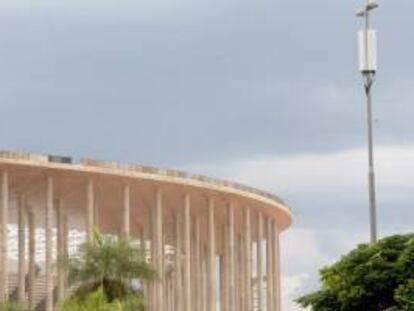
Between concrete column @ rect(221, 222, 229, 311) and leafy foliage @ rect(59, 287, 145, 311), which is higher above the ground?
concrete column @ rect(221, 222, 229, 311)

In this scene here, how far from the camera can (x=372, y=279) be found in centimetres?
4966

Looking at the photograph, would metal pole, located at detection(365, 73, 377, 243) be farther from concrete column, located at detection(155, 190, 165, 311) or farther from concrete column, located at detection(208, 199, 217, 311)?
concrete column, located at detection(208, 199, 217, 311)

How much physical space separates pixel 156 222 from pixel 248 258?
17208mm

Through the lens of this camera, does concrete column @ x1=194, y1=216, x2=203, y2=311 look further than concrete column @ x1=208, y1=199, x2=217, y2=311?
Yes

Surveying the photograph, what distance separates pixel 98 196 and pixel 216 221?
15.7 metres

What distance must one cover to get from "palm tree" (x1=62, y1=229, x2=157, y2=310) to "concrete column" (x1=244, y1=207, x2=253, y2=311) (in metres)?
43.1

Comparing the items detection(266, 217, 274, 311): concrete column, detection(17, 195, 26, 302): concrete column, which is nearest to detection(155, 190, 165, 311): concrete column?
detection(17, 195, 26, 302): concrete column

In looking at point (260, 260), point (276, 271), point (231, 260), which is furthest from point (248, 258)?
point (231, 260)

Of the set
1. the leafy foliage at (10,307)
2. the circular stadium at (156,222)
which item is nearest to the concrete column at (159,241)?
the circular stadium at (156,222)

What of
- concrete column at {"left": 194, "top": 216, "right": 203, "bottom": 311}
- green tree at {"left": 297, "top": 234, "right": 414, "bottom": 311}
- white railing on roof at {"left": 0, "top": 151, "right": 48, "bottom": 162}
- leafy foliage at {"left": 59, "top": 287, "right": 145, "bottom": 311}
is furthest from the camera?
concrete column at {"left": 194, "top": 216, "right": 203, "bottom": 311}

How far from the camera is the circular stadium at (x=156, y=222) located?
76.3m

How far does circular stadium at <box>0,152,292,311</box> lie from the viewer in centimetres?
7631

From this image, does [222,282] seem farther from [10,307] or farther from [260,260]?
[10,307]

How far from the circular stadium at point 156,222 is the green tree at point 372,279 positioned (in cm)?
1912
